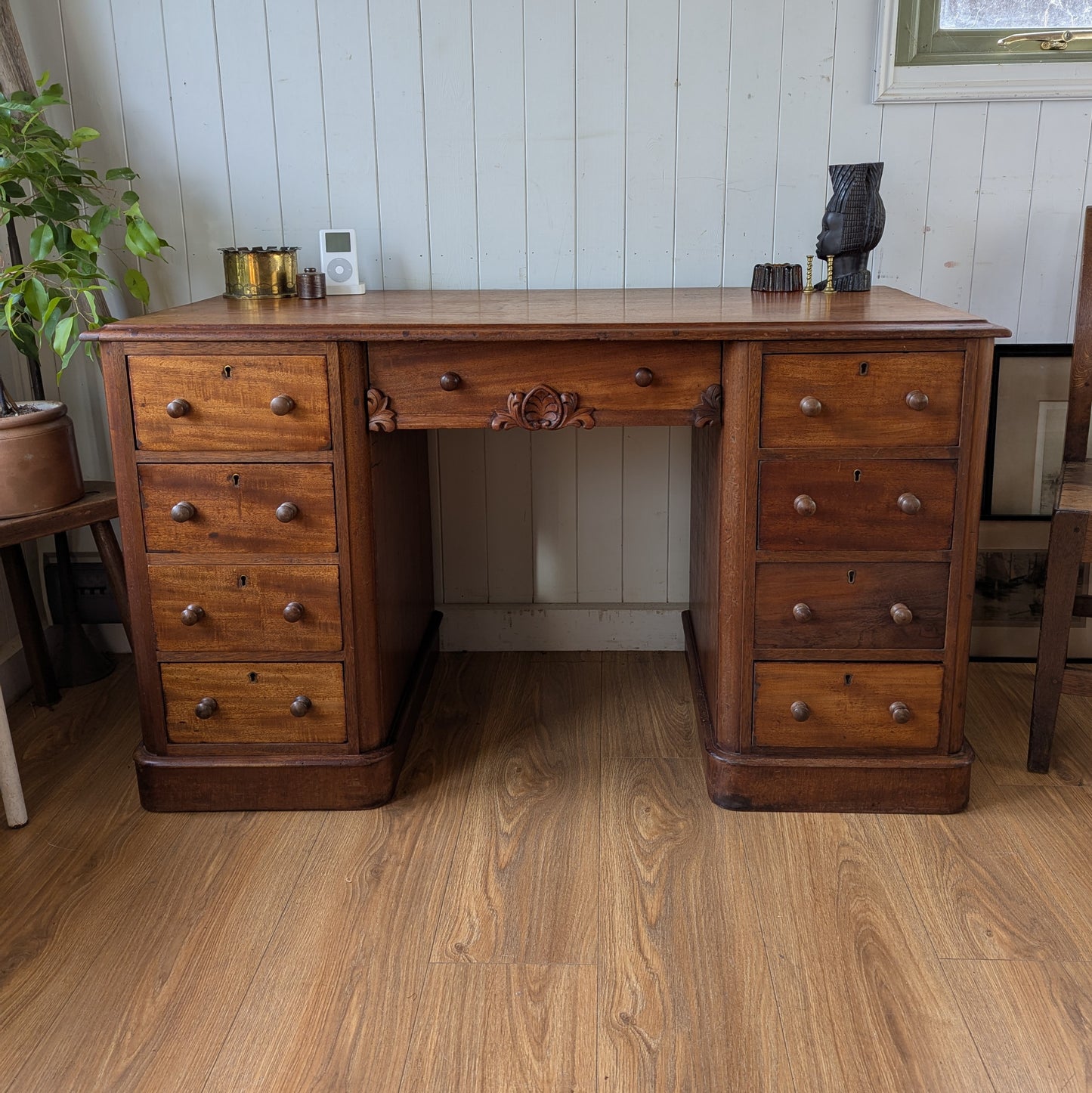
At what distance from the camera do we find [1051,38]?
223 centimetres

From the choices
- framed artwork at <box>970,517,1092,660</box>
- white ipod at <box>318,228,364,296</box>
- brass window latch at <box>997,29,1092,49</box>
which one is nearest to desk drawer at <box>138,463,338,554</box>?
white ipod at <box>318,228,364,296</box>

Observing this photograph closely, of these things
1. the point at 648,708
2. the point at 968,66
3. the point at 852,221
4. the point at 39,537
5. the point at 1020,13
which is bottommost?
the point at 648,708

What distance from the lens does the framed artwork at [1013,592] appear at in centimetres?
249

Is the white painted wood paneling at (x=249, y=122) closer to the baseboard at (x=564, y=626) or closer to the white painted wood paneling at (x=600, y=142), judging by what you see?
the white painted wood paneling at (x=600, y=142)

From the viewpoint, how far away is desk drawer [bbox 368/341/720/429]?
1805mm

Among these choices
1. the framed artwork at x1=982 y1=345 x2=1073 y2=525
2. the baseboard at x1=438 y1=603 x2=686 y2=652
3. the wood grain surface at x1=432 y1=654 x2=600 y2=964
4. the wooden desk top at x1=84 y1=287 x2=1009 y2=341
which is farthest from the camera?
the baseboard at x1=438 y1=603 x2=686 y2=652

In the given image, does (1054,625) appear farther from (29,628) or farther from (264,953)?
(29,628)

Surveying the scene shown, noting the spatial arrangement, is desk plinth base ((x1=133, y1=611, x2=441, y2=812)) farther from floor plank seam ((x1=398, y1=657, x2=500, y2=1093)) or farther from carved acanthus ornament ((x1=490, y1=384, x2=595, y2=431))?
carved acanthus ornament ((x1=490, y1=384, x2=595, y2=431))

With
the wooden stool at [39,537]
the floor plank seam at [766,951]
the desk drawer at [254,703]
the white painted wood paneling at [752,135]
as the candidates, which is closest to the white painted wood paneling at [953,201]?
the white painted wood paneling at [752,135]

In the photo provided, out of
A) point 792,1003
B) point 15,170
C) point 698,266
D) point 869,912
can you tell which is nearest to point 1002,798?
point 869,912

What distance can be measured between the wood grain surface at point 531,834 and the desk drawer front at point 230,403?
739 millimetres

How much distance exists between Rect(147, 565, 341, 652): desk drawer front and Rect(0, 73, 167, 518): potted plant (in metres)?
0.38

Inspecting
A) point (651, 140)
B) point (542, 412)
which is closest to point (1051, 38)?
point (651, 140)

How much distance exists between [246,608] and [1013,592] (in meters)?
1.74
